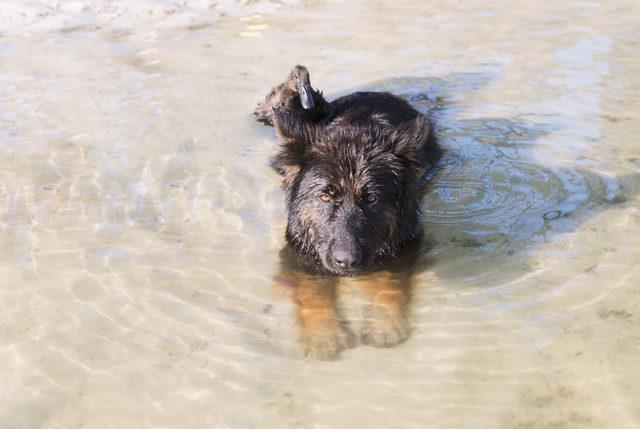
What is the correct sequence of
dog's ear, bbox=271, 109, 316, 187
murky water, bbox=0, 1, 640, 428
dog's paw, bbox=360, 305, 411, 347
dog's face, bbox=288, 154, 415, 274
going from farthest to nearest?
1. dog's ear, bbox=271, 109, 316, 187
2. dog's face, bbox=288, 154, 415, 274
3. dog's paw, bbox=360, 305, 411, 347
4. murky water, bbox=0, 1, 640, 428

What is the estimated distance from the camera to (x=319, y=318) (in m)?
5.02

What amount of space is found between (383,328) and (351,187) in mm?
1240

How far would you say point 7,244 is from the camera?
599 cm

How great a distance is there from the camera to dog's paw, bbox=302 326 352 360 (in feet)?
15.3

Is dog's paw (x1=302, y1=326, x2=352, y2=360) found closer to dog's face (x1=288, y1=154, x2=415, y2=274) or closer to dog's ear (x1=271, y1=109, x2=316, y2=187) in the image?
dog's face (x1=288, y1=154, x2=415, y2=274)

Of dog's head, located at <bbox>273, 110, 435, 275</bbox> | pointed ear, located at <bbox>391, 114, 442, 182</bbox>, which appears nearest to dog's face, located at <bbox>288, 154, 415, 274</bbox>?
dog's head, located at <bbox>273, 110, 435, 275</bbox>

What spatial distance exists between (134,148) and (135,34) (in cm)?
548

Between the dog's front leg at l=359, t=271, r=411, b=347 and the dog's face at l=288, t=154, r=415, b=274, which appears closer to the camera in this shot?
the dog's front leg at l=359, t=271, r=411, b=347

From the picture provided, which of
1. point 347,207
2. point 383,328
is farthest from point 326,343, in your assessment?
point 347,207

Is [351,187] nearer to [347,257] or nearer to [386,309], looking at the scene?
[347,257]

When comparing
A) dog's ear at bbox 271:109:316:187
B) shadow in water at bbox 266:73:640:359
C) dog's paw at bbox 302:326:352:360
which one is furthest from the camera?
dog's ear at bbox 271:109:316:187

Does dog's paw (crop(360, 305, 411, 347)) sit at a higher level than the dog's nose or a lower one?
lower

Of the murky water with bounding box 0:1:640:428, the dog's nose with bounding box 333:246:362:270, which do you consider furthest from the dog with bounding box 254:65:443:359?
the murky water with bounding box 0:1:640:428

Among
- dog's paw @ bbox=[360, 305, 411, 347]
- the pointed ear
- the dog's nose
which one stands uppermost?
the pointed ear
